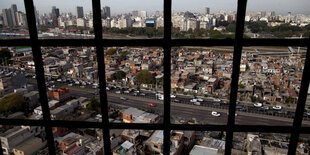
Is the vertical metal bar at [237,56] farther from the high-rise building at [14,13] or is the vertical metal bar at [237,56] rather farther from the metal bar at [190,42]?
the high-rise building at [14,13]

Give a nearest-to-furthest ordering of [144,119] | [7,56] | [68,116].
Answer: [144,119] < [68,116] < [7,56]

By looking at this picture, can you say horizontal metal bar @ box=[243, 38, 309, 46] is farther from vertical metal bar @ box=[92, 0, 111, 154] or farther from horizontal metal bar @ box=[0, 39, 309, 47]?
vertical metal bar @ box=[92, 0, 111, 154]

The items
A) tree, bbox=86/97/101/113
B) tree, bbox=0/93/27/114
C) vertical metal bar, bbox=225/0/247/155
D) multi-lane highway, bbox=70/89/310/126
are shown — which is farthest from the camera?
tree, bbox=0/93/27/114

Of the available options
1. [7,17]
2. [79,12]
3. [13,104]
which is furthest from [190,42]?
[79,12]

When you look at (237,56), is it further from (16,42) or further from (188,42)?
(16,42)

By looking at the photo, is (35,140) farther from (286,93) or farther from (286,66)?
(286,66)

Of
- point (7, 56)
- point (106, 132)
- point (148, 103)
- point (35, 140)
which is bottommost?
point (148, 103)

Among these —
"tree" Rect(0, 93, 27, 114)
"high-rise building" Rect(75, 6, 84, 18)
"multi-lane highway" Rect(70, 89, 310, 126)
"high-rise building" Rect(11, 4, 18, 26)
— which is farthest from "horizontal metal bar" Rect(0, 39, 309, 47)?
"high-rise building" Rect(75, 6, 84, 18)

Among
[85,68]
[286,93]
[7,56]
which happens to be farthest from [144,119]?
[7,56]
